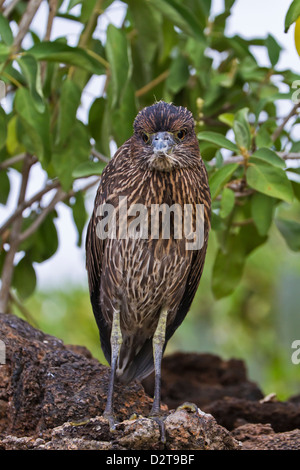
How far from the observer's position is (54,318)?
1019cm

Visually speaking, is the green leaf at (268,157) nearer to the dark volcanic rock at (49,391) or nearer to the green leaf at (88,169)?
the green leaf at (88,169)

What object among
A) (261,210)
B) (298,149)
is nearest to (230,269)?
(261,210)

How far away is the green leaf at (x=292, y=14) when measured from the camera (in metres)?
3.58

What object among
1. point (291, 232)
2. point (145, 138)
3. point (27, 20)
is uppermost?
point (27, 20)

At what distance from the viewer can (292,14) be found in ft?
11.7

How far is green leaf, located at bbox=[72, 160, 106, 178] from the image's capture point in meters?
4.16

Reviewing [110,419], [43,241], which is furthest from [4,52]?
[110,419]

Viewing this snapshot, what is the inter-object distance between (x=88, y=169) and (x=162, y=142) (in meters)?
0.95

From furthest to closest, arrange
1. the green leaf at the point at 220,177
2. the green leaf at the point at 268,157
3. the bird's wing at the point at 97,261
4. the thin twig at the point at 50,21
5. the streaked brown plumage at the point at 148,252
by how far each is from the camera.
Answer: the thin twig at the point at 50,21, the green leaf at the point at 220,177, the green leaf at the point at 268,157, the bird's wing at the point at 97,261, the streaked brown plumage at the point at 148,252

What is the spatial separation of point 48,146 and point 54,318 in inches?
241

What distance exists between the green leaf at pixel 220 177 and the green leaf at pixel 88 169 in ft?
1.99

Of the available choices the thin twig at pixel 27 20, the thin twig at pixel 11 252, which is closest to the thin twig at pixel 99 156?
the thin twig at pixel 11 252

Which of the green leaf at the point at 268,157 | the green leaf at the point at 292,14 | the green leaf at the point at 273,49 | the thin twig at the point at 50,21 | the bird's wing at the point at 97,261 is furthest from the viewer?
the green leaf at the point at 273,49

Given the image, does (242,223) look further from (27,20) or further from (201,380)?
(27,20)
